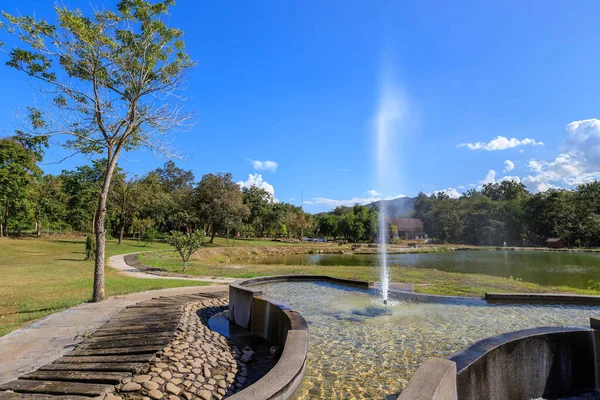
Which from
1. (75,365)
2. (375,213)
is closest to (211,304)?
(75,365)

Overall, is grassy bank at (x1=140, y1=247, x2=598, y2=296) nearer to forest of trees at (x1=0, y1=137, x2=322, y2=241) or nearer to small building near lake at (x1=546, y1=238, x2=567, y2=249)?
forest of trees at (x1=0, y1=137, x2=322, y2=241)

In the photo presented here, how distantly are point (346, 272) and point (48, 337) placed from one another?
15.2m

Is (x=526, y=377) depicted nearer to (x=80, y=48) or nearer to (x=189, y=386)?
(x=189, y=386)

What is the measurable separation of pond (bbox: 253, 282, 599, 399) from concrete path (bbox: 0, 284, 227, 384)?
411 centimetres

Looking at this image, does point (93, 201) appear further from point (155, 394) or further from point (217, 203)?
point (155, 394)

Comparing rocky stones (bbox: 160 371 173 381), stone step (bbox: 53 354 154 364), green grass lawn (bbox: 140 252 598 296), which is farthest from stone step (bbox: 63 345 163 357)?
green grass lawn (bbox: 140 252 598 296)

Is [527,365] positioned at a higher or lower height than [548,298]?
lower

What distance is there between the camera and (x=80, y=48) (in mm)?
9094

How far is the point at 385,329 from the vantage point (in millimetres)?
6789

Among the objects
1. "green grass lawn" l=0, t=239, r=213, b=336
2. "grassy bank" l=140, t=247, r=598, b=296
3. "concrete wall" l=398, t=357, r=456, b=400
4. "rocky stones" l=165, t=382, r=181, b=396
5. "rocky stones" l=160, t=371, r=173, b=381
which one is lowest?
"grassy bank" l=140, t=247, r=598, b=296

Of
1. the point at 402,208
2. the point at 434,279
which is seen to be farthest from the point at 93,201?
the point at 402,208

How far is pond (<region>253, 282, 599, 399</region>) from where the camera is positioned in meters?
4.68

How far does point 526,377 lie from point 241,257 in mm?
32881

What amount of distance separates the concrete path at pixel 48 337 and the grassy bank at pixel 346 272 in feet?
26.8
